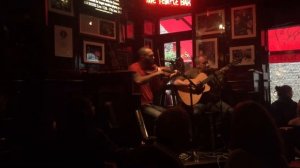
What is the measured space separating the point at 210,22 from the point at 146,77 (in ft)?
12.7

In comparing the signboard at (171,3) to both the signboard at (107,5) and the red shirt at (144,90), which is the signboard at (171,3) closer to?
the signboard at (107,5)

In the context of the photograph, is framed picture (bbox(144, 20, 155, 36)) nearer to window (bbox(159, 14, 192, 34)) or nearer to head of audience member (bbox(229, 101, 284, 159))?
window (bbox(159, 14, 192, 34))

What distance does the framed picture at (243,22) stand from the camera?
8.56 meters

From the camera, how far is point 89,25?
685 cm

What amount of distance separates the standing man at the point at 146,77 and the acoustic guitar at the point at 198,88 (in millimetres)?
610

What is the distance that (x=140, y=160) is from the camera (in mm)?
1637

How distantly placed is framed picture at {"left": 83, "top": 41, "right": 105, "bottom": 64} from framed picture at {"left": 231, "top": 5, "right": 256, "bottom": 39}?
3.53 metres

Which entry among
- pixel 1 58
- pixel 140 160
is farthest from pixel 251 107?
pixel 1 58

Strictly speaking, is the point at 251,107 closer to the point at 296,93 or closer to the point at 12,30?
the point at 12,30

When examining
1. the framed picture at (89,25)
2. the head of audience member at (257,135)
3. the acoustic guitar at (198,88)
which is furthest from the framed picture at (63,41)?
the head of audience member at (257,135)

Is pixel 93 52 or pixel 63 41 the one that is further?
pixel 93 52

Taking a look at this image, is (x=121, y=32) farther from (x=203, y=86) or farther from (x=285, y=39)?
(x=285, y=39)

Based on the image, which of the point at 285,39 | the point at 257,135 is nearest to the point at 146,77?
the point at 257,135

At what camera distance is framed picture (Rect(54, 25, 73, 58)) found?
5.97 m
